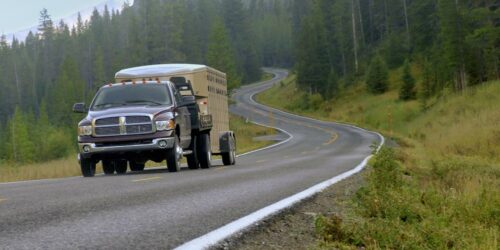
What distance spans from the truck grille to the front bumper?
263mm

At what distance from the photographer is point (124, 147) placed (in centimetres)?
1334

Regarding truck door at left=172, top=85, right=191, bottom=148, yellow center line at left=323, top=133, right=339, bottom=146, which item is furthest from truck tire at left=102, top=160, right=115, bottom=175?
yellow center line at left=323, top=133, right=339, bottom=146

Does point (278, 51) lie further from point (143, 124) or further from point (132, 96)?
point (143, 124)

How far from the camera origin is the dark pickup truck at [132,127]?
13398 mm

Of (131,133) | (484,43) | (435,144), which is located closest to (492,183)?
(131,133)

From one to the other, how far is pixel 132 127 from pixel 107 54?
120177 mm

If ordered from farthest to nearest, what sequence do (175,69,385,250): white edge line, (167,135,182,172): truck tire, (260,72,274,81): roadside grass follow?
(260,72,274,81): roadside grass < (167,135,182,172): truck tire < (175,69,385,250): white edge line

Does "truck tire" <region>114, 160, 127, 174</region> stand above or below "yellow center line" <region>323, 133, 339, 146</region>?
above

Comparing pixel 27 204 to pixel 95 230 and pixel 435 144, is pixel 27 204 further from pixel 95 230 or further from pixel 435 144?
pixel 435 144

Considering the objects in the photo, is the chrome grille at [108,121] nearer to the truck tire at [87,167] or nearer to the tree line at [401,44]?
the truck tire at [87,167]

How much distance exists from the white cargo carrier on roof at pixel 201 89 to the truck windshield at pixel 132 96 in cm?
161

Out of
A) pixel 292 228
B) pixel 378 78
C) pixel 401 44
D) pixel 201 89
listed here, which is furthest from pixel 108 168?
pixel 401 44

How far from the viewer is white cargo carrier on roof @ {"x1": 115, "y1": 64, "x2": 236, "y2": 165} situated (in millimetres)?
17533

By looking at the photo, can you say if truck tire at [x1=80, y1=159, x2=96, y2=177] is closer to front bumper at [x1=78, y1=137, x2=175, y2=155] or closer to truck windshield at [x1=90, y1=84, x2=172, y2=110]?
front bumper at [x1=78, y1=137, x2=175, y2=155]
